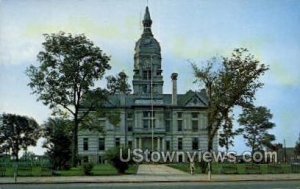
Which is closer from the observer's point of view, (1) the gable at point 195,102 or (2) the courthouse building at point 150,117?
(2) the courthouse building at point 150,117

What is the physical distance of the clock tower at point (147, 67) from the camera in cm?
9462

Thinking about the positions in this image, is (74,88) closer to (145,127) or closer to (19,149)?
(145,127)

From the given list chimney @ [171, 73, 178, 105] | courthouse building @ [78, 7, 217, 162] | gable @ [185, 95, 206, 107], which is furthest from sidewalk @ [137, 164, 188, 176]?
gable @ [185, 95, 206, 107]

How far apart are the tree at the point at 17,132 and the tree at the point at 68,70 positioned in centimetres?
4801

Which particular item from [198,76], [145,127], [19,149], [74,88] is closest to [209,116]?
[198,76]

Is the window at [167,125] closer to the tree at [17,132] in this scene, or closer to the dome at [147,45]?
the dome at [147,45]

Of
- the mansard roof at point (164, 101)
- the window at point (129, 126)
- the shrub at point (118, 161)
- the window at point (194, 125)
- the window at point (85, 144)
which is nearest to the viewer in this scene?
the shrub at point (118, 161)

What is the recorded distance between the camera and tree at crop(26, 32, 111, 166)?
5216 cm

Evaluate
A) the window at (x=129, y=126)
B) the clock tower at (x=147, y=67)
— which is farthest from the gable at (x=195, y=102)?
the window at (x=129, y=126)

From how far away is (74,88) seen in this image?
53.7 m

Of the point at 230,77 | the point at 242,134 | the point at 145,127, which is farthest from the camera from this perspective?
the point at 145,127

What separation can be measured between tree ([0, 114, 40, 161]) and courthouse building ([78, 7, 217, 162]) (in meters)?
13.9

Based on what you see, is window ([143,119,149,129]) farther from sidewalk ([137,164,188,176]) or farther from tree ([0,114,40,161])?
sidewalk ([137,164,188,176])

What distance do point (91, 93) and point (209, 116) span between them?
15.9 m
